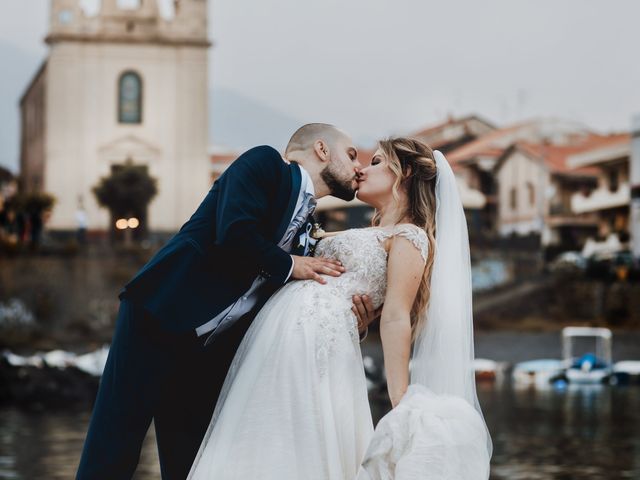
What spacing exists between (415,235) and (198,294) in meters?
0.74

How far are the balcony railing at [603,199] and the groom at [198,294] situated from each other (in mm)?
43809

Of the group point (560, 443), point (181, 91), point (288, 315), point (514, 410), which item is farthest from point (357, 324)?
point (181, 91)

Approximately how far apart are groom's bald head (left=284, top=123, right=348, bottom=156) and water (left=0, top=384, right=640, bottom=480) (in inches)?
269

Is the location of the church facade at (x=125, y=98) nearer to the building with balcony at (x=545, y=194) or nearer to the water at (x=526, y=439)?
the building with balcony at (x=545, y=194)

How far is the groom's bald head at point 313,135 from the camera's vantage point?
455cm

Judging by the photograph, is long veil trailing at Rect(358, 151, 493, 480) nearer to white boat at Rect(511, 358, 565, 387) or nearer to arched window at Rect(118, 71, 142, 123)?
white boat at Rect(511, 358, 565, 387)

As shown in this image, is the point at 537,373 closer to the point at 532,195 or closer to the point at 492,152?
the point at 532,195

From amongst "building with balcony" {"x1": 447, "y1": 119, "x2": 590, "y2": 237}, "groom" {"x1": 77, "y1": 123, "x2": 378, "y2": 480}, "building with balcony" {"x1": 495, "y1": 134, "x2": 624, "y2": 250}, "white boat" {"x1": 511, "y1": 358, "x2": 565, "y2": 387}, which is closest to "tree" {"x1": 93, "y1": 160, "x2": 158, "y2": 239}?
"building with balcony" {"x1": 447, "y1": 119, "x2": 590, "y2": 237}

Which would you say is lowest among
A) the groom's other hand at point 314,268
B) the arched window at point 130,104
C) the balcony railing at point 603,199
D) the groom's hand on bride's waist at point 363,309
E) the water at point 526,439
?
the water at point 526,439

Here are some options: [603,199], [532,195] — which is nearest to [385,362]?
[603,199]

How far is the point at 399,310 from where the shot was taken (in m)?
4.37

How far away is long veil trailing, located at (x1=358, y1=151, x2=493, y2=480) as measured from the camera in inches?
166

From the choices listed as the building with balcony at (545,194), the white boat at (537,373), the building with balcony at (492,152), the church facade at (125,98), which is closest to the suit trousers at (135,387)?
the white boat at (537,373)

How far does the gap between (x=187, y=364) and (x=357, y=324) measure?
0.58 metres
